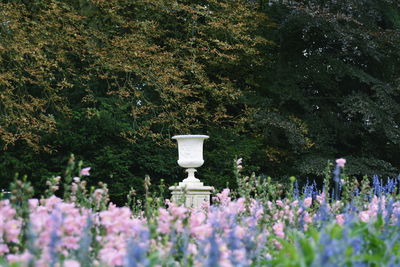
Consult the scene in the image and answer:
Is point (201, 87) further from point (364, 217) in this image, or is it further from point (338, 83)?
point (364, 217)

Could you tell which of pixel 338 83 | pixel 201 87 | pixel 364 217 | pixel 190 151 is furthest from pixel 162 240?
pixel 338 83

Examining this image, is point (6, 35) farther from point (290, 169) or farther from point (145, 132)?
point (290, 169)

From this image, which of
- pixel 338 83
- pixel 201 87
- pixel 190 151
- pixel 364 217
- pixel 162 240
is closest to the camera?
pixel 162 240

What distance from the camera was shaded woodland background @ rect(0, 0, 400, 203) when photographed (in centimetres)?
929

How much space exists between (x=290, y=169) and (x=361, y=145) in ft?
5.46

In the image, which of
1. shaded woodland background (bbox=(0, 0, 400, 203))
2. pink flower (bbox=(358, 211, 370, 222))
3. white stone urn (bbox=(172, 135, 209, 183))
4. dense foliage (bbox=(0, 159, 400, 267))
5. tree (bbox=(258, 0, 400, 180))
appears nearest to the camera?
dense foliage (bbox=(0, 159, 400, 267))

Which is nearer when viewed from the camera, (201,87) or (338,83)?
(201,87)

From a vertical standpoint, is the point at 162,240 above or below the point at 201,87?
below

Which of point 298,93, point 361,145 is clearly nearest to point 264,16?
point 298,93

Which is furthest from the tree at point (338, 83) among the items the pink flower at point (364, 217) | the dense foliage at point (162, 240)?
the dense foliage at point (162, 240)

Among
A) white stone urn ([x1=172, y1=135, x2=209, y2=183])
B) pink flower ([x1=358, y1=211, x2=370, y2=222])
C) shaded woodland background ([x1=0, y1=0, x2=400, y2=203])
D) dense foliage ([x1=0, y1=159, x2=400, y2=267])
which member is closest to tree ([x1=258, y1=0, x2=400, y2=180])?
shaded woodland background ([x1=0, y1=0, x2=400, y2=203])

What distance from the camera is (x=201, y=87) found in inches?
425

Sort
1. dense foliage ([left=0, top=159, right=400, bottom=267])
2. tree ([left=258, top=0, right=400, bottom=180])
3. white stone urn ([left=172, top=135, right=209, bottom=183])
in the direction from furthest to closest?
tree ([left=258, top=0, right=400, bottom=180]) → white stone urn ([left=172, top=135, right=209, bottom=183]) → dense foliage ([left=0, top=159, right=400, bottom=267])

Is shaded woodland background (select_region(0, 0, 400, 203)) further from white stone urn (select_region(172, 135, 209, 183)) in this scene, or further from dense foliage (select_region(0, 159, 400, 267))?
dense foliage (select_region(0, 159, 400, 267))
